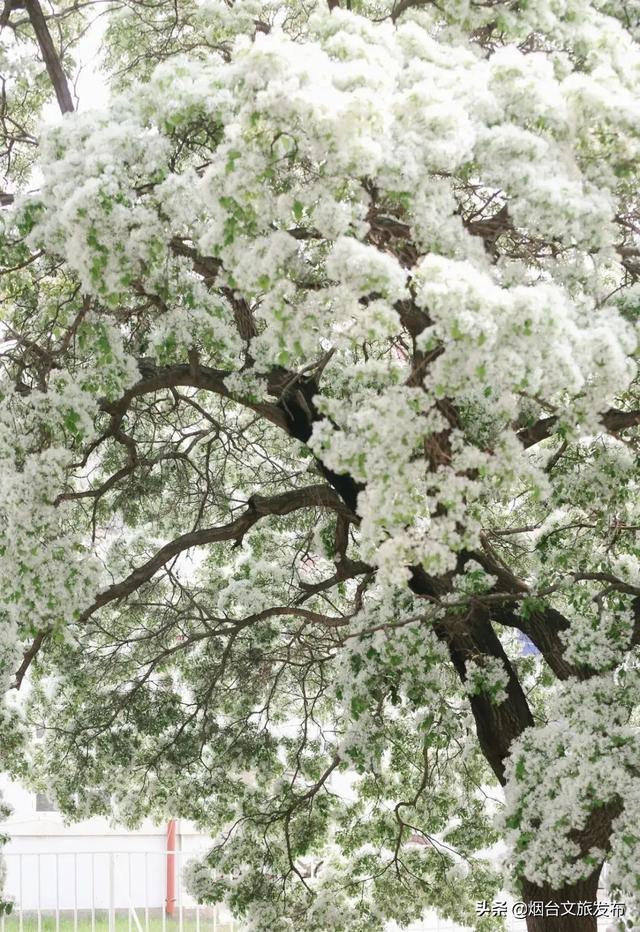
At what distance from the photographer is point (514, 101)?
15.6 feet

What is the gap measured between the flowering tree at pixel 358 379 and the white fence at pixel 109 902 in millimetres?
1996

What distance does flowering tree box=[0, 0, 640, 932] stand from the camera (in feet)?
14.9

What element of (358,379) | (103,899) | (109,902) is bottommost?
(103,899)

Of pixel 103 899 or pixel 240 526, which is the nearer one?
pixel 240 526

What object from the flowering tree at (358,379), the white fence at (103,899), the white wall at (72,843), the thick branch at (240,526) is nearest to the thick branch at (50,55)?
the flowering tree at (358,379)

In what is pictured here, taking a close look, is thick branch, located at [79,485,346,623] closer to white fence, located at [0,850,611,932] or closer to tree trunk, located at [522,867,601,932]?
tree trunk, located at [522,867,601,932]

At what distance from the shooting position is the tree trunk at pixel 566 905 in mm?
7059

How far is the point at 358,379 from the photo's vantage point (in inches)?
193

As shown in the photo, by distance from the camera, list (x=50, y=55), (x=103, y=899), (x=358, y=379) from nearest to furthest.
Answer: (x=358, y=379), (x=50, y=55), (x=103, y=899)

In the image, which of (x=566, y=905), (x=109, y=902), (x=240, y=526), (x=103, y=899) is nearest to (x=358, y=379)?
(x=240, y=526)

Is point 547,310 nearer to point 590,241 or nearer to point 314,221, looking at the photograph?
point 590,241

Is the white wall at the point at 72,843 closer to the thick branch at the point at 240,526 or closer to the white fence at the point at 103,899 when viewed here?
the white fence at the point at 103,899

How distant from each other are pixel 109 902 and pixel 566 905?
17.8ft

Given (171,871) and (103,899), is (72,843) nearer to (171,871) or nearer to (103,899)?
(103,899)
